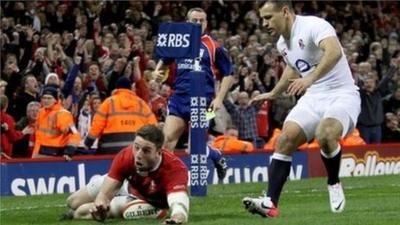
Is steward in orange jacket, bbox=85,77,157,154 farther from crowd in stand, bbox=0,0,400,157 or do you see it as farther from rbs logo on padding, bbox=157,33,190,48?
rbs logo on padding, bbox=157,33,190,48

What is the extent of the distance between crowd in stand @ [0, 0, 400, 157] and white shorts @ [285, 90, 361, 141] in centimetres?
747

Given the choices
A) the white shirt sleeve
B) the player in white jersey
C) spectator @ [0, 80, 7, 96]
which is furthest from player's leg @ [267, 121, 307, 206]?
spectator @ [0, 80, 7, 96]

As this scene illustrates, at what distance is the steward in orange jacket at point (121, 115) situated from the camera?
19.3m

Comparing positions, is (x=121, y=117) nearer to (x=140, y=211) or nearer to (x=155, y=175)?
(x=140, y=211)

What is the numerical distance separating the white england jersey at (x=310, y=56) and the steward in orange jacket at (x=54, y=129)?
7.29 meters

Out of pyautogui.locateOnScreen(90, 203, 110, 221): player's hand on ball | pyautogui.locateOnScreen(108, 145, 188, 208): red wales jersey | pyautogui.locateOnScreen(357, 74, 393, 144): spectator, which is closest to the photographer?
pyautogui.locateOnScreen(90, 203, 110, 221): player's hand on ball

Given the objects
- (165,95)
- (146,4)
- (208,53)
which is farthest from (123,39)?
(208,53)

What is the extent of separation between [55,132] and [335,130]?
8085 millimetres

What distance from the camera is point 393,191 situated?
16.6 m

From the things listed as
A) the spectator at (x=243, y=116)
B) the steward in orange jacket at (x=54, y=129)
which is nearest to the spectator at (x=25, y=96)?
the steward in orange jacket at (x=54, y=129)

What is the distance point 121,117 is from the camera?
63.6 feet

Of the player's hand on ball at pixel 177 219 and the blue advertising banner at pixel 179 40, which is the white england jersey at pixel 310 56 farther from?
the blue advertising banner at pixel 179 40

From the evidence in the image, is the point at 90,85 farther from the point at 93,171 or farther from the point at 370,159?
the point at 370,159

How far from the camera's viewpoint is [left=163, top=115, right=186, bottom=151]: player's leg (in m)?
15.5
